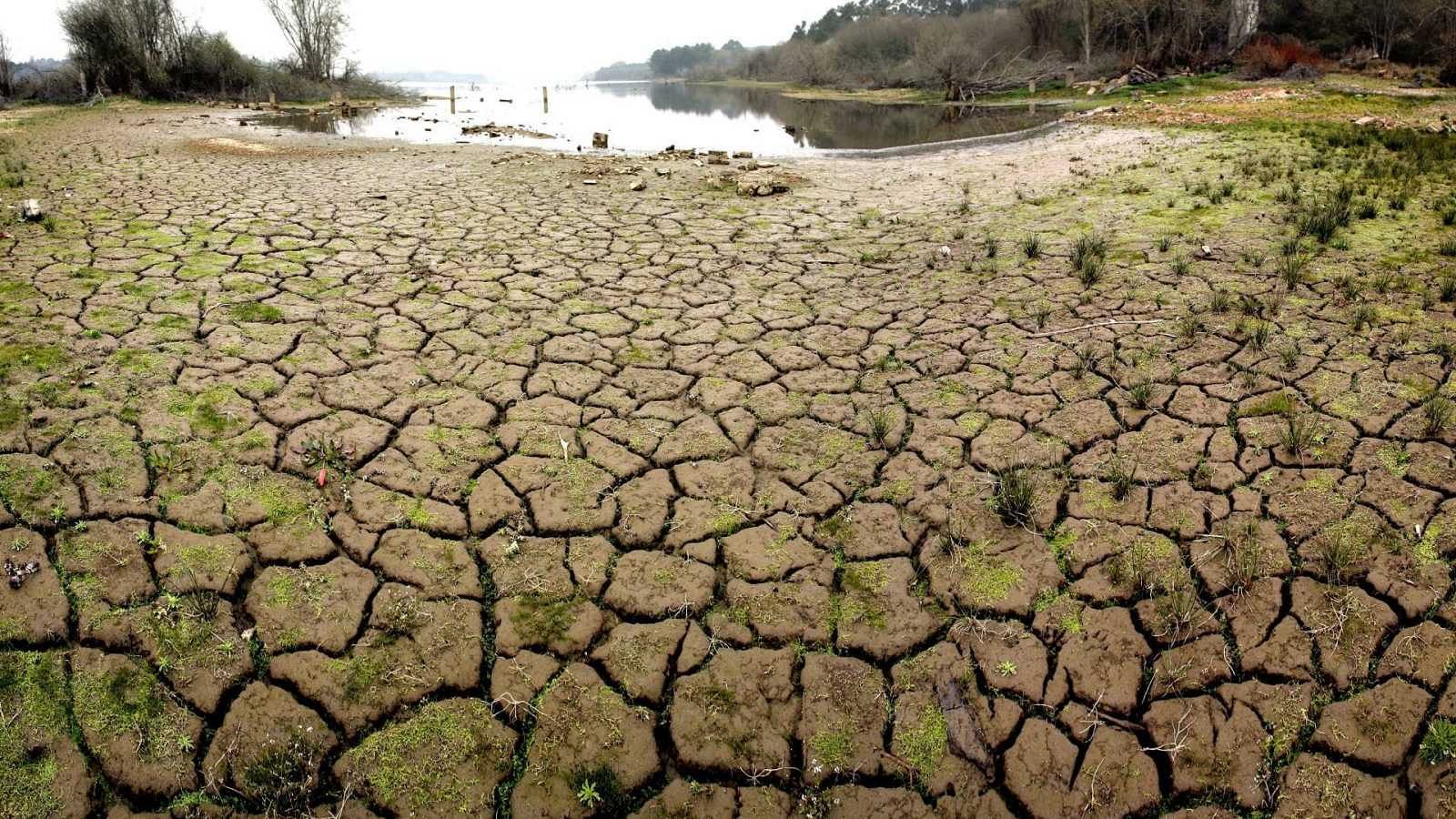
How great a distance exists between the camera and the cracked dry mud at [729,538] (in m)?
2.12

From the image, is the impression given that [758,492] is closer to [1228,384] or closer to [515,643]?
[515,643]

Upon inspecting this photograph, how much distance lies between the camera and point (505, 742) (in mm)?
2186

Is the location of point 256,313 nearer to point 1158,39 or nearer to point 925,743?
point 925,743

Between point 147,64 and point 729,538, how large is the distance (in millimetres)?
43647

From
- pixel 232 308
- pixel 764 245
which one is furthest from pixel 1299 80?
pixel 232 308

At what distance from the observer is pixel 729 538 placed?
301 centimetres

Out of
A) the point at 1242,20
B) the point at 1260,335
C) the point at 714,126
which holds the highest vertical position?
the point at 1242,20

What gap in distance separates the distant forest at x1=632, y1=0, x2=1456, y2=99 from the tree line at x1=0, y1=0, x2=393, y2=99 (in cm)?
3328

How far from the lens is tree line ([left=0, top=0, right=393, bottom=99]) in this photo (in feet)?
98.1

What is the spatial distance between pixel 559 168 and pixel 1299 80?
81.1 feet

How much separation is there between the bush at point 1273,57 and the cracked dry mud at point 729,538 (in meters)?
25.8

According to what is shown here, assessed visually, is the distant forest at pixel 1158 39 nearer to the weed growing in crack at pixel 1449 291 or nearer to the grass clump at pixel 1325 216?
the grass clump at pixel 1325 216

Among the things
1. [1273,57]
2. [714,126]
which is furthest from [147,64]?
[1273,57]

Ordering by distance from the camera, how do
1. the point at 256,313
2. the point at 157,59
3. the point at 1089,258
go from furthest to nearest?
the point at 157,59, the point at 1089,258, the point at 256,313
